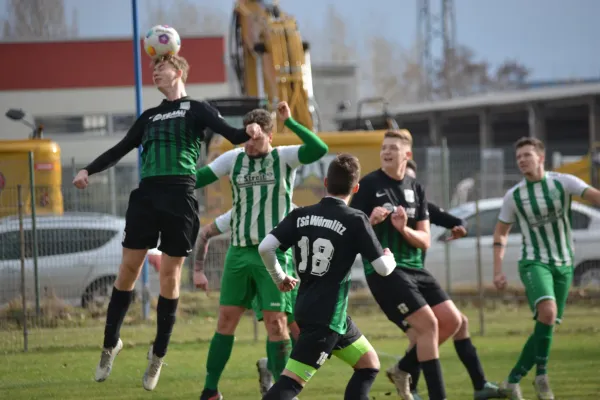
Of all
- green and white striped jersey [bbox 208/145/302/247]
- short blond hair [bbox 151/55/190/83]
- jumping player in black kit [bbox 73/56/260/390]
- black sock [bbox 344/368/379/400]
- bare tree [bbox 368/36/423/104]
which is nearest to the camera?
black sock [bbox 344/368/379/400]

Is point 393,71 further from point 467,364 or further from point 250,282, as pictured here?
point 250,282

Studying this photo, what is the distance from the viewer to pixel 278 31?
19.4 metres

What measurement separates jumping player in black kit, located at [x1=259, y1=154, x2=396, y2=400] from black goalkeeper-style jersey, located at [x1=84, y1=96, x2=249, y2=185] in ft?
4.21

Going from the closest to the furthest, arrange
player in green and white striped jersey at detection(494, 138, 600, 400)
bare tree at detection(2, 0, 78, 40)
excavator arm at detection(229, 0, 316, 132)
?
player in green and white striped jersey at detection(494, 138, 600, 400), excavator arm at detection(229, 0, 316, 132), bare tree at detection(2, 0, 78, 40)

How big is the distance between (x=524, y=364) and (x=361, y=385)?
2.48 metres

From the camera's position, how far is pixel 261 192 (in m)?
7.81

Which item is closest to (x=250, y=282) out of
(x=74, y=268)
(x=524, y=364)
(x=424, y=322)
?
(x=424, y=322)

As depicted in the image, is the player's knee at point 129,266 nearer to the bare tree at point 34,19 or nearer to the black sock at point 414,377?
the black sock at point 414,377

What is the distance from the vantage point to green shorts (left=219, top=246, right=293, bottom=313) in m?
7.62

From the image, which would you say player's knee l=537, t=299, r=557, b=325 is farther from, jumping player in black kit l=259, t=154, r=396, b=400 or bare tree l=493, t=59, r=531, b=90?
bare tree l=493, t=59, r=531, b=90

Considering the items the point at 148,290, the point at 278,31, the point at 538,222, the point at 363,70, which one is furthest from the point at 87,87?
the point at 363,70

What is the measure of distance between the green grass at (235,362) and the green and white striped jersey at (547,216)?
3.93 feet

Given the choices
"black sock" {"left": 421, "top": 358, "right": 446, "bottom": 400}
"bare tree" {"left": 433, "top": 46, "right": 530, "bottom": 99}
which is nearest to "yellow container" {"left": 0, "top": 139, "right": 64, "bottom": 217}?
"black sock" {"left": 421, "top": 358, "right": 446, "bottom": 400}

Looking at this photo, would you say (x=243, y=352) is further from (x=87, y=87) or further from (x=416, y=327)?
(x=87, y=87)
